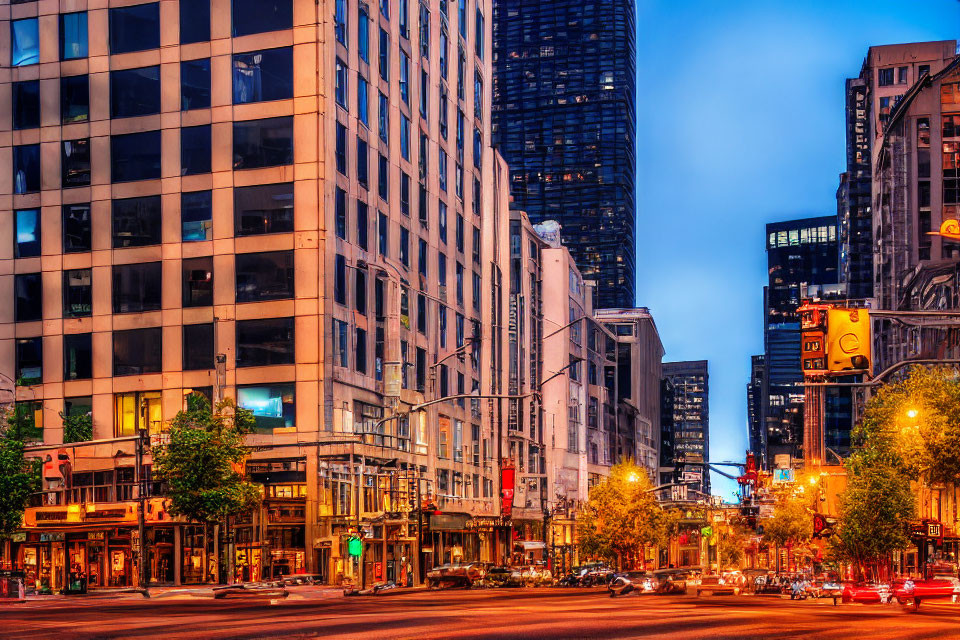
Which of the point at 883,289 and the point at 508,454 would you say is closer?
the point at 508,454

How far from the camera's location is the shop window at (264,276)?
248 feet

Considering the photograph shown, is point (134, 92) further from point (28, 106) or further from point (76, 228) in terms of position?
point (76, 228)

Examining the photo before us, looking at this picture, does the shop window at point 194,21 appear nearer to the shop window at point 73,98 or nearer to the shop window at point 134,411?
the shop window at point 73,98

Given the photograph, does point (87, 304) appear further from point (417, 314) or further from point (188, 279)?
point (417, 314)

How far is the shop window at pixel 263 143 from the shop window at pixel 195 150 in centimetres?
198

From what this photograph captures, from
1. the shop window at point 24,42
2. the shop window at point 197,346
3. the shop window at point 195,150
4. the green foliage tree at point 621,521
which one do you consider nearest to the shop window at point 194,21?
the shop window at point 195,150

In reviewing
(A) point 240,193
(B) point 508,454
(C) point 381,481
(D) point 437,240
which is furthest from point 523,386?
(A) point 240,193

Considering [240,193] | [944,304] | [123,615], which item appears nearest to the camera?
[123,615]

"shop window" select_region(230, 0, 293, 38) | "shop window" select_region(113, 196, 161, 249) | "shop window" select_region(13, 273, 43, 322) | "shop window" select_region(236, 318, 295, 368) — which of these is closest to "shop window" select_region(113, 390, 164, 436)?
"shop window" select_region(236, 318, 295, 368)

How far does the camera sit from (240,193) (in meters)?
77.1

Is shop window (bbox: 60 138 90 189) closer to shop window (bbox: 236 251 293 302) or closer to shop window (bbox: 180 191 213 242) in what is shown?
shop window (bbox: 180 191 213 242)

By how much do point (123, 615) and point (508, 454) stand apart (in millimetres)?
84022

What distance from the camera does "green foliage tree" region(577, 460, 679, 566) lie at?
418 feet

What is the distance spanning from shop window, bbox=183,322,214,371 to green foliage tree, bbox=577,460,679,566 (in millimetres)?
61869
